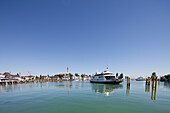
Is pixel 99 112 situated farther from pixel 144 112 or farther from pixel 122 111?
pixel 144 112

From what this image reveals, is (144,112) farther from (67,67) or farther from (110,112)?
(67,67)

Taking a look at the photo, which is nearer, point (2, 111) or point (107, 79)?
point (2, 111)

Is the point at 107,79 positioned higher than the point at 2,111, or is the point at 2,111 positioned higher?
the point at 2,111

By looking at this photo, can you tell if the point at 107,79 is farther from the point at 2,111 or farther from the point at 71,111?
the point at 2,111

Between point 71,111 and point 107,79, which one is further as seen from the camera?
point 107,79

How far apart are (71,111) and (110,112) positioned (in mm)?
4709

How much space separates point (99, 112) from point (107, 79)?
35194 millimetres

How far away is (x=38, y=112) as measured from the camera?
1016cm

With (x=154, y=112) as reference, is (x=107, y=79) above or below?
below

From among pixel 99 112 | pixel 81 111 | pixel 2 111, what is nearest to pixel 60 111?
pixel 81 111

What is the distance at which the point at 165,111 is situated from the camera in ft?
34.0

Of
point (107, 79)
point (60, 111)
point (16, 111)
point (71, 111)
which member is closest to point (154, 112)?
point (71, 111)

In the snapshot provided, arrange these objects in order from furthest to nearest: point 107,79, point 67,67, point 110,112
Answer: point 67,67 < point 107,79 < point 110,112

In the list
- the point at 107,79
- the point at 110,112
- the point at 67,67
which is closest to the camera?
the point at 110,112
